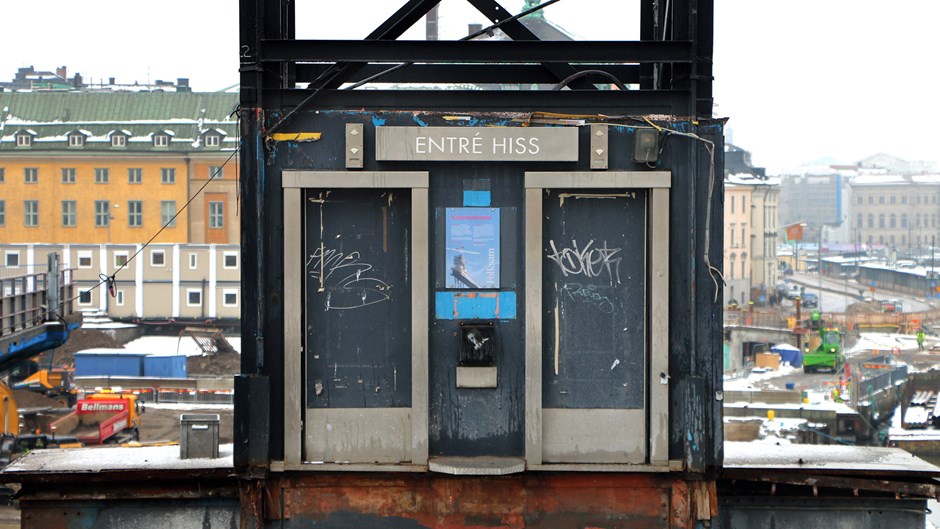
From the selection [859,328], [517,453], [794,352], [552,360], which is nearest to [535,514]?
[517,453]

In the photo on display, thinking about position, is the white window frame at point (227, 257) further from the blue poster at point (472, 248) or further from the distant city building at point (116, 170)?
the blue poster at point (472, 248)

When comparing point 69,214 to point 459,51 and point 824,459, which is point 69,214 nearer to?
point 459,51

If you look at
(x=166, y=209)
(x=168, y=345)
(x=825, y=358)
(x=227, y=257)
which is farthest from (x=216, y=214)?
(x=825, y=358)

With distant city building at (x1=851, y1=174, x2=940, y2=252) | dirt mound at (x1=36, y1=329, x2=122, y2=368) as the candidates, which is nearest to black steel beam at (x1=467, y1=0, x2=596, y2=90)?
dirt mound at (x1=36, y1=329, x2=122, y2=368)

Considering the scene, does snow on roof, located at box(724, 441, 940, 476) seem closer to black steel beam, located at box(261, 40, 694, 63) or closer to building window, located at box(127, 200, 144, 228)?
black steel beam, located at box(261, 40, 694, 63)

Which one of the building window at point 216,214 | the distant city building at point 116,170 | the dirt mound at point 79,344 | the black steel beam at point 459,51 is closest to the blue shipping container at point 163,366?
the dirt mound at point 79,344

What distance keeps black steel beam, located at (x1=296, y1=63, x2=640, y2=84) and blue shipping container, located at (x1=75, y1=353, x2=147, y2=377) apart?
154 feet

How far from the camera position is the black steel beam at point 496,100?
718 cm

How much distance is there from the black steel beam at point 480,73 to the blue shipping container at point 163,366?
46.5 metres

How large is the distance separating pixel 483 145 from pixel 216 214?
67.2 metres

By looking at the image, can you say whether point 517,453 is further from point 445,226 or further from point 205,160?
point 205,160

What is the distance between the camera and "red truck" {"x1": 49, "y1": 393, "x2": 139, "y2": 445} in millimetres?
33844

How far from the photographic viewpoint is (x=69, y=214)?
74000 mm

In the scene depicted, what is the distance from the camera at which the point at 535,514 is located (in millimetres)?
7316
